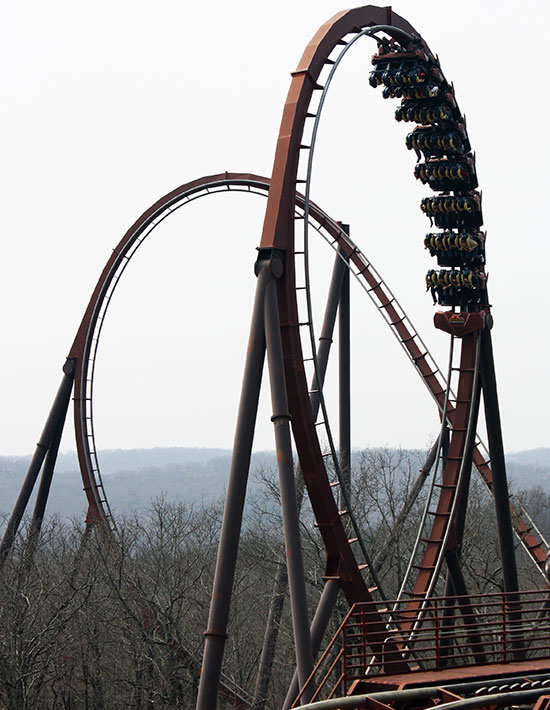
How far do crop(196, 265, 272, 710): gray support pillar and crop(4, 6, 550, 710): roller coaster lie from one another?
0.05 ft

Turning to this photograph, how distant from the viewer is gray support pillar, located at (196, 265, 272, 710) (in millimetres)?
10578

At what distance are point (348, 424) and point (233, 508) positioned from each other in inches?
316

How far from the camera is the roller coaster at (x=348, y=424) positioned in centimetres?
1027

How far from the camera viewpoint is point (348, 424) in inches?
734

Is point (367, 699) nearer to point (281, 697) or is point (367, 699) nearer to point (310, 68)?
point (310, 68)

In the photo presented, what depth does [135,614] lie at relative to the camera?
18.3 meters

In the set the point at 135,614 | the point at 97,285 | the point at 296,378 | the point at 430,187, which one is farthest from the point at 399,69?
the point at 135,614

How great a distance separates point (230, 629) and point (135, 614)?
252 inches

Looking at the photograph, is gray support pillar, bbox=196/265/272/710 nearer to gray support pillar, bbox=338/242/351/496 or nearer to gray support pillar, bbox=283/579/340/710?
gray support pillar, bbox=283/579/340/710

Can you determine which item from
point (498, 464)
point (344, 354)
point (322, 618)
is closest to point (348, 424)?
point (344, 354)

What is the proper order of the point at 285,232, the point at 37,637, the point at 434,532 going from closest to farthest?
the point at 285,232 < the point at 434,532 < the point at 37,637

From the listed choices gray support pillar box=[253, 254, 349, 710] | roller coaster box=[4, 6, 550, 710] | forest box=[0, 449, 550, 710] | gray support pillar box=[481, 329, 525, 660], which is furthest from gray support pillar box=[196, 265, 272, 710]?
gray support pillar box=[253, 254, 349, 710]

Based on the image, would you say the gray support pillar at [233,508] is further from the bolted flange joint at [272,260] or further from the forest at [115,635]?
the forest at [115,635]

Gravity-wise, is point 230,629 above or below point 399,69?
below
